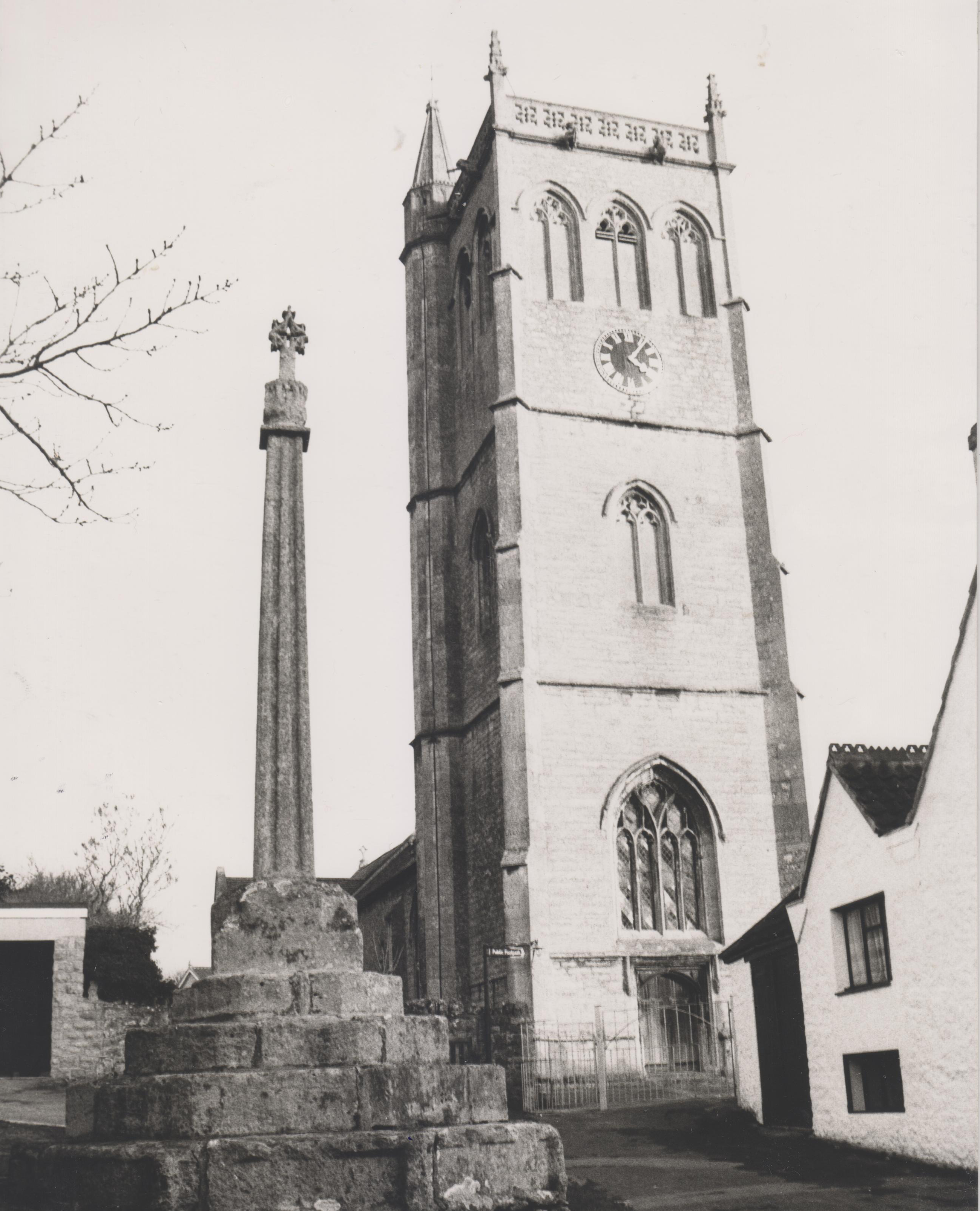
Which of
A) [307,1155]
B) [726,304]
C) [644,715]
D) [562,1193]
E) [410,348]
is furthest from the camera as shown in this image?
[410,348]

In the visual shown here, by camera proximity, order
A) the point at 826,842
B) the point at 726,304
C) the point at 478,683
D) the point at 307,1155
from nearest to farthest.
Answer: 1. the point at 307,1155
2. the point at 826,842
3. the point at 478,683
4. the point at 726,304

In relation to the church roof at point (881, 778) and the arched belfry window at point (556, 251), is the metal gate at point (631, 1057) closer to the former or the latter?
the church roof at point (881, 778)

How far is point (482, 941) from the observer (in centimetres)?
2753

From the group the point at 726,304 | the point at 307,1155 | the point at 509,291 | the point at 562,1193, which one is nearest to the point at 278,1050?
the point at 307,1155

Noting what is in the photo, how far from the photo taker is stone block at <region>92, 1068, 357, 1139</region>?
728 centimetres

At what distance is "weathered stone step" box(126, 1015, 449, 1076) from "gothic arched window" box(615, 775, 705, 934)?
60.6 ft

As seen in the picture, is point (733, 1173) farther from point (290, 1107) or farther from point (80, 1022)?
point (80, 1022)

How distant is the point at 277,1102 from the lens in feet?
24.1

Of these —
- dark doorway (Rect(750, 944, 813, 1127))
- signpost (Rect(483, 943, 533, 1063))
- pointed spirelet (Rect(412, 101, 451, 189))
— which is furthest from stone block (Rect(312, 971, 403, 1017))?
pointed spirelet (Rect(412, 101, 451, 189))

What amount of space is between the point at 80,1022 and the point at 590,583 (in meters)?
13.1

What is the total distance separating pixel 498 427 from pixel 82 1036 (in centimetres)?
1456

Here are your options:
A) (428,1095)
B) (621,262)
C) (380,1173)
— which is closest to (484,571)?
(621,262)

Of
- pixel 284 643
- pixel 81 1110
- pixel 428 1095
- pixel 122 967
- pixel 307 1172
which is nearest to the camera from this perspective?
pixel 307 1172

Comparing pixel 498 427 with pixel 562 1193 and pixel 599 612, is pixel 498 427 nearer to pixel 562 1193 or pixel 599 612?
pixel 599 612
